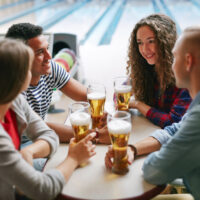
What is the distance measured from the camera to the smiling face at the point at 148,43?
4.66 feet

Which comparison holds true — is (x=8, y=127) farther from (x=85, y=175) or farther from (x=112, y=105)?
(x=112, y=105)

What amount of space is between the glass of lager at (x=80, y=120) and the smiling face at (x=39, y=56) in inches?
15.4

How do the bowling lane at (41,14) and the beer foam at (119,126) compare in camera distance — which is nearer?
the beer foam at (119,126)

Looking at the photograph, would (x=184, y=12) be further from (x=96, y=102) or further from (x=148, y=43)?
(x=96, y=102)

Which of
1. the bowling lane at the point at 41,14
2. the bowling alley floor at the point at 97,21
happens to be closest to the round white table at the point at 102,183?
the bowling alley floor at the point at 97,21

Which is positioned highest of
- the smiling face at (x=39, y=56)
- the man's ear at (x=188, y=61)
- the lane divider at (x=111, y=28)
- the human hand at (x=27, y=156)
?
the man's ear at (x=188, y=61)

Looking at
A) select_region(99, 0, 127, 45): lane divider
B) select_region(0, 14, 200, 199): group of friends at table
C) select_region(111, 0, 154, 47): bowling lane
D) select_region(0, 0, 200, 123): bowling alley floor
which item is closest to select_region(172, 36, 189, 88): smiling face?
select_region(0, 14, 200, 199): group of friends at table

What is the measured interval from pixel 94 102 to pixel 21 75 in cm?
41

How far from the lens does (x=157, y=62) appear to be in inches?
57.0

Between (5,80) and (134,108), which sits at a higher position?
(5,80)

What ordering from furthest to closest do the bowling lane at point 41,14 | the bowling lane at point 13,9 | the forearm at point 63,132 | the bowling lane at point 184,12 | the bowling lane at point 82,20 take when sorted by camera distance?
1. the bowling lane at point 13,9
2. the bowling lane at point 41,14
3. the bowling lane at point 184,12
4. the bowling lane at point 82,20
5. the forearm at point 63,132

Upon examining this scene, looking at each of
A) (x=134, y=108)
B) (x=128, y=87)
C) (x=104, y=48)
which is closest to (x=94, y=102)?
(x=128, y=87)

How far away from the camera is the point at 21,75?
80 centimetres

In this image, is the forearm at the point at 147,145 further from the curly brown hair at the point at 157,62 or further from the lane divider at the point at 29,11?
the lane divider at the point at 29,11
